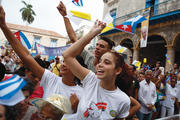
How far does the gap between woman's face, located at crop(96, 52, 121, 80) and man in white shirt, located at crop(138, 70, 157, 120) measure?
2.94m

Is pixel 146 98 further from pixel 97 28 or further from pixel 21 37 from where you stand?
pixel 21 37

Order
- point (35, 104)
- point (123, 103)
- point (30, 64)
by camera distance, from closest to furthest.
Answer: point (35, 104) → point (123, 103) → point (30, 64)

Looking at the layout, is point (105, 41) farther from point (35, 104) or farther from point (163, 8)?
point (163, 8)

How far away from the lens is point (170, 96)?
528 centimetres

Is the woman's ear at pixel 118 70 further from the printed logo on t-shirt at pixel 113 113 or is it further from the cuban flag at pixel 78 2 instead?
the cuban flag at pixel 78 2

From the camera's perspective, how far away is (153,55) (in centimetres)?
1507

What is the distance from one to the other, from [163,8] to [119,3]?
6.57 metres

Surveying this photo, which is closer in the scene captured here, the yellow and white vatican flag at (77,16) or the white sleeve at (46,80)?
the white sleeve at (46,80)

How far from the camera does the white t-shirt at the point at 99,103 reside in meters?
1.38

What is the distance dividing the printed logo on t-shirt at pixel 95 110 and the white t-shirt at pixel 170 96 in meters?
4.87

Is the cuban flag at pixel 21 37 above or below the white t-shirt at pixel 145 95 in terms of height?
above

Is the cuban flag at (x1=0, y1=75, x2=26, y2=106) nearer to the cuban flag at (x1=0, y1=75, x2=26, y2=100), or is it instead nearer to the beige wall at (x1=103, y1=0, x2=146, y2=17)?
the cuban flag at (x1=0, y1=75, x2=26, y2=100)

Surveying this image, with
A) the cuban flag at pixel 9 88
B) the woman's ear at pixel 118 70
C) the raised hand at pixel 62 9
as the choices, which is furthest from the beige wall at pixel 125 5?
the cuban flag at pixel 9 88

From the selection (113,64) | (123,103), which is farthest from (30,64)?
(123,103)
